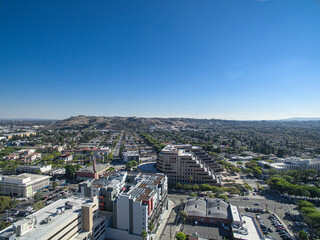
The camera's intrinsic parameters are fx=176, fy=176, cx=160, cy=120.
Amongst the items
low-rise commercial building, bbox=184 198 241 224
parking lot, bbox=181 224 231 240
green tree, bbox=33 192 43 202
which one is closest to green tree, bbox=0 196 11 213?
green tree, bbox=33 192 43 202

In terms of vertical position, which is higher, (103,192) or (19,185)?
(103,192)

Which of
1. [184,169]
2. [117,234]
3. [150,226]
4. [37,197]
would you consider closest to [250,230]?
[150,226]

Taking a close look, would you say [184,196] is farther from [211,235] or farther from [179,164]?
[211,235]

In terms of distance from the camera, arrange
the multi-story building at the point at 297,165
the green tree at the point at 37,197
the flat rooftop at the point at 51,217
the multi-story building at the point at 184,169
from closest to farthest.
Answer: the flat rooftop at the point at 51,217 < the green tree at the point at 37,197 < the multi-story building at the point at 184,169 < the multi-story building at the point at 297,165

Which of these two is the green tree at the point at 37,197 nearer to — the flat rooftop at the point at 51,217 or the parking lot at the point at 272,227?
the flat rooftop at the point at 51,217

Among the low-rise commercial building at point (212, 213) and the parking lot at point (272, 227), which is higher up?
the low-rise commercial building at point (212, 213)

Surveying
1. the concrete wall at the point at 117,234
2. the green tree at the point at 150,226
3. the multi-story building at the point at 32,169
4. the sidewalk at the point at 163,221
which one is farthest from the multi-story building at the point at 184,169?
the multi-story building at the point at 32,169

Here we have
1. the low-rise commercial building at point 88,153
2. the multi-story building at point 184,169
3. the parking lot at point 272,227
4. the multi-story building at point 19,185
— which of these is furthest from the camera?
the low-rise commercial building at point 88,153

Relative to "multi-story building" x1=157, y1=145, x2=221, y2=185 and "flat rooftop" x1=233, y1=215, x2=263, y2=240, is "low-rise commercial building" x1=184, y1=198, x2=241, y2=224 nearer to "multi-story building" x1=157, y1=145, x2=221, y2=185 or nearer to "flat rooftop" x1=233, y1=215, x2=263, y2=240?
"flat rooftop" x1=233, y1=215, x2=263, y2=240

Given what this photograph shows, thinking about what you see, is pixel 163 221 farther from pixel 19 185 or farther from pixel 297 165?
pixel 297 165
